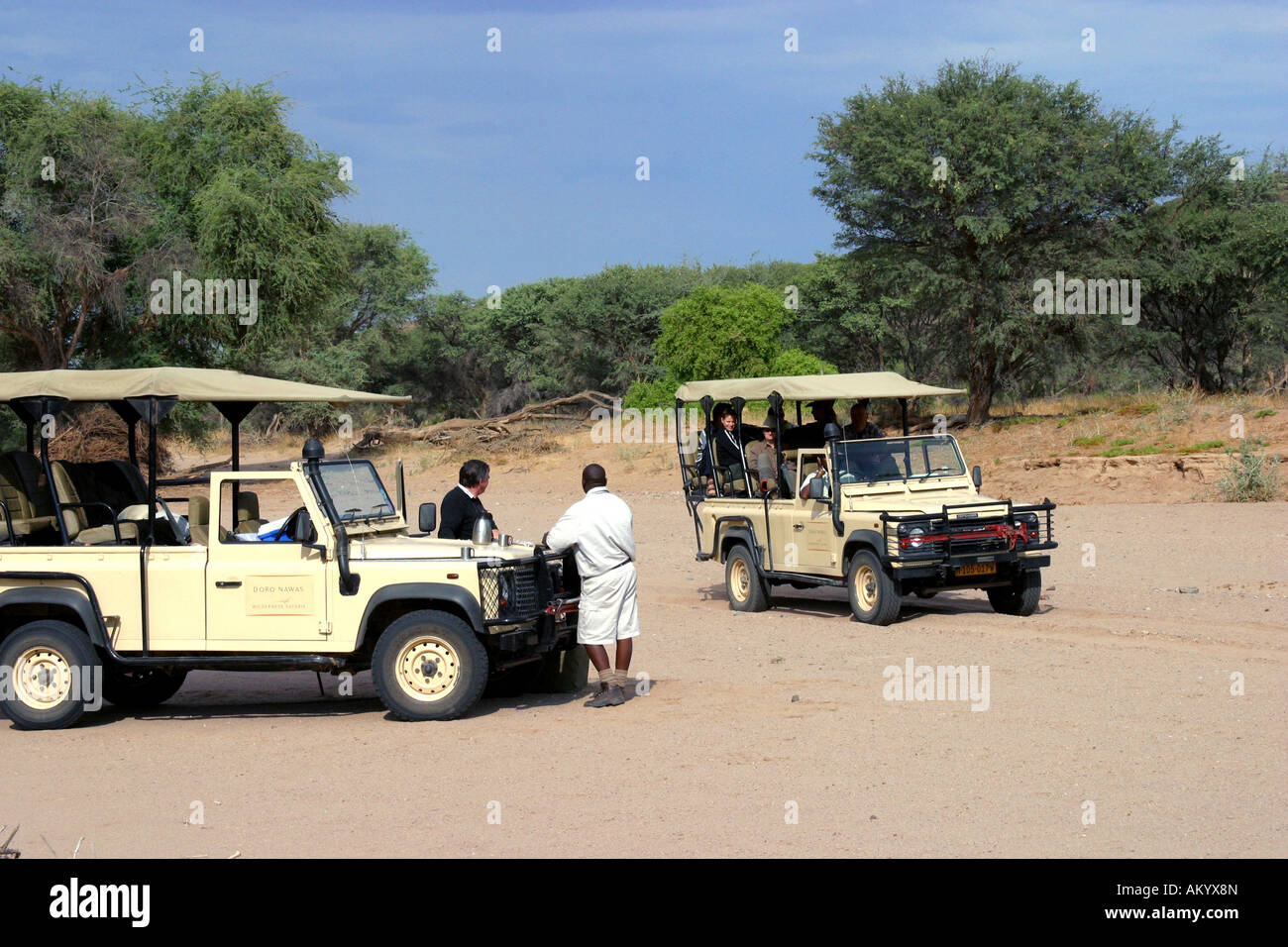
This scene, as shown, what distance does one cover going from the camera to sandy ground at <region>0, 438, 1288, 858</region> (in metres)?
6.59

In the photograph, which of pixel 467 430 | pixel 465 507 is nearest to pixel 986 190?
pixel 467 430

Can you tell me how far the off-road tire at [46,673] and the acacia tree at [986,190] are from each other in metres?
27.4

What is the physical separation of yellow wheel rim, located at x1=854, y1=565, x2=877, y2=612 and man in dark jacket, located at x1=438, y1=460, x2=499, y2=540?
467 centimetres

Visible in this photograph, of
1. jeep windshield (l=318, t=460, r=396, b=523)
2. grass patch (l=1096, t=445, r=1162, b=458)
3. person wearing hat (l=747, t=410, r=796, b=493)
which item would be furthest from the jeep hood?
grass patch (l=1096, t=445, r=1162, b=458)

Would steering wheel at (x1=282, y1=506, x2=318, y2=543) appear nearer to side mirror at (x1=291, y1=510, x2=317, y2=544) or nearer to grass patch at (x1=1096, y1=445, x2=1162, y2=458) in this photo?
side mirror at (x1=291, y1=510, x2=317, y2=544)

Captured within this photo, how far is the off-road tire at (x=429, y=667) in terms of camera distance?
9188 mm

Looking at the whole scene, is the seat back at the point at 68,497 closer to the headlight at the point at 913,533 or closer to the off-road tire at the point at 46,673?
the off-road tire at the point at 46,673

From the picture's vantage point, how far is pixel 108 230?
3164 cm

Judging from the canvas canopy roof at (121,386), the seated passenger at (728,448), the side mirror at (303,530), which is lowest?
the side mirror at (303,530)

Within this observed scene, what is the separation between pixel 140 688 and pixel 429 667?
9.65 feet

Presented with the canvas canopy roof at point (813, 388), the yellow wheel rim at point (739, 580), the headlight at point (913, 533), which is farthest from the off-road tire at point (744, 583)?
the headlight at point (913, 533)

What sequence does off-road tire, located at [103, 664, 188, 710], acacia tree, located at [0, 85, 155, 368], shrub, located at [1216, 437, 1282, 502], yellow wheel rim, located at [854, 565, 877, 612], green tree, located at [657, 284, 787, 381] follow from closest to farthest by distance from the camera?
off-road tire, located at [103, 664, 188, 710], yellow wheel rim, located at [854, 565, 877, 612], shrub, located at [1216, 437, 1282, 502], acacia tree, located at [0, 85, 155, 368], green tree, located at [657, 284, 787, 381]

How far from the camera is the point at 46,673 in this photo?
9.48 metres

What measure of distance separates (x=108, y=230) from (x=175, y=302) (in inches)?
83.9
